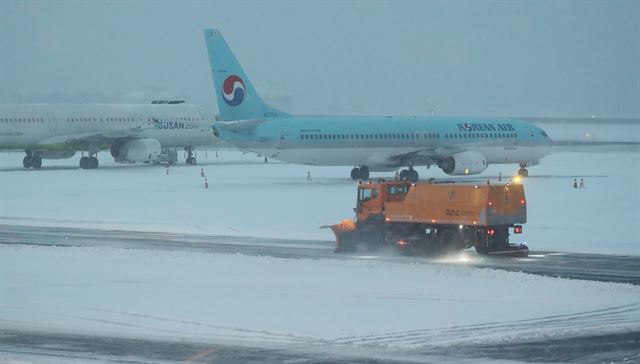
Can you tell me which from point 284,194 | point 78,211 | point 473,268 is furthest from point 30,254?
point 284,194

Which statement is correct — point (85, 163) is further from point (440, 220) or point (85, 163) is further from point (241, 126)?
point (440, 220)

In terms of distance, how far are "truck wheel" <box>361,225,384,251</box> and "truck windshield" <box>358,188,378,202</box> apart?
38.6 inches

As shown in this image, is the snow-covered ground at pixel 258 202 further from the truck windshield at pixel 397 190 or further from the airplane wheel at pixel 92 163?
the truck windshield at pixel 397 190

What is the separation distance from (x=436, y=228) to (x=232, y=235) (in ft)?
29.0

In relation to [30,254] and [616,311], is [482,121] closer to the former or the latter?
[30,254]

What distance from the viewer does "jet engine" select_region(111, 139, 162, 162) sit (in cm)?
8794

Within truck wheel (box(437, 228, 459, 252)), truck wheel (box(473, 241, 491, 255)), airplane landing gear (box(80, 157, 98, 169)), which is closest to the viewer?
truck wheel (box(473, 241, 491, 255))

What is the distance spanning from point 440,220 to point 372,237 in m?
2.33

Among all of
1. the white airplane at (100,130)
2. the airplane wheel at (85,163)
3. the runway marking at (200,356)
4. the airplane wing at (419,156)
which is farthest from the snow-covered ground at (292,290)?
the white airplane at (100,130)

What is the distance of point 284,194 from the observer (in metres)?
57.8

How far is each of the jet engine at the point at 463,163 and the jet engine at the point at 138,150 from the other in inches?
1081

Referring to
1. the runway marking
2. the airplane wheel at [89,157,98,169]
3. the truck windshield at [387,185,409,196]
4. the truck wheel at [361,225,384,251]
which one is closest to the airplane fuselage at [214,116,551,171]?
the airplane wheel at [89,157,98,169]

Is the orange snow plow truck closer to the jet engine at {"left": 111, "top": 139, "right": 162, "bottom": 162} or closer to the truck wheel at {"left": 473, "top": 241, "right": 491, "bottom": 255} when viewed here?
the truck wheel at {"left": 473, "top": 241, "right": 491, "bottom": 255}

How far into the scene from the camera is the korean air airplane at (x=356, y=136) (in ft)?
216
